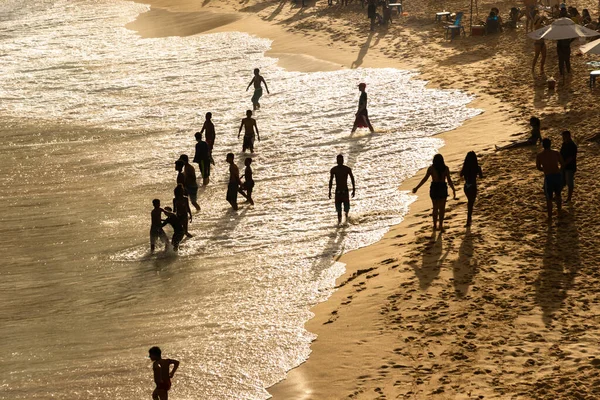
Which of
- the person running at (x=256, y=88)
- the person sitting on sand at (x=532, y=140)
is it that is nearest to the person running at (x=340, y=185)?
the person sitting on sand at (x=532, y=140)

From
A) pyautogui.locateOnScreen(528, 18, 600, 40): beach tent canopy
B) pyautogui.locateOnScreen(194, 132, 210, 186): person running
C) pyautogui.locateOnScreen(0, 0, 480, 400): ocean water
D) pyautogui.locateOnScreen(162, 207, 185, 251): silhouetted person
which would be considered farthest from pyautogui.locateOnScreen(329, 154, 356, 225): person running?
pyautogui.locateOnScreen(528, 18, 600, 40): beach tent canopy

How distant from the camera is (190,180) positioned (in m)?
19.7

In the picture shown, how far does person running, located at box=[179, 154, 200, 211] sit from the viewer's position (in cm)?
1961

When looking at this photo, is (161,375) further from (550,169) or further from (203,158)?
(203,158)

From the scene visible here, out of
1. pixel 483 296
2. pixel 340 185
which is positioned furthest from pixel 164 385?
pixel 340 185

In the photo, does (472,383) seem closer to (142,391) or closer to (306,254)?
(142,391)

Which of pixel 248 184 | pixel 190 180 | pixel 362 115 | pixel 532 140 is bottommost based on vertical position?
pixel 248 184

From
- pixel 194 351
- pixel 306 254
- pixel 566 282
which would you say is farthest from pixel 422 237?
pixel 194 351

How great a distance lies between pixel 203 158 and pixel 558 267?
9.60 meters

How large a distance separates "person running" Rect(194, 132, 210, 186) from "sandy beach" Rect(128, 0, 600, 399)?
462cm

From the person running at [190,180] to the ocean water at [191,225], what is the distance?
35 cm

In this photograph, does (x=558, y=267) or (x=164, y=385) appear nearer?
(x=164, y=385)

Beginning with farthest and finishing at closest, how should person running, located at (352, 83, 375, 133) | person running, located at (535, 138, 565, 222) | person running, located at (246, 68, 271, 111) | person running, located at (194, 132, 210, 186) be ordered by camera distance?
person running, located at (246, 68, 271, 111) → person running, located at (352, 83, 375, 133) → person running, located at (194, 132, 210, 186) → person running, located at (535, 138, 565, 222)

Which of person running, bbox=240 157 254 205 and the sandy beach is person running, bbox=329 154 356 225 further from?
person running, bbox=240 157 254 205
